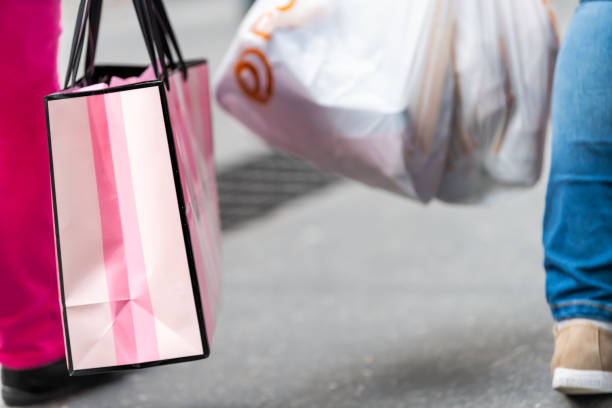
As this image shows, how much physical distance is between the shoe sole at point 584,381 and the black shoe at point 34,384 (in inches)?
36.3

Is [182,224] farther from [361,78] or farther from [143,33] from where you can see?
[361,78]

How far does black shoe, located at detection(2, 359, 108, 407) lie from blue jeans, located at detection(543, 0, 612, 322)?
3.07 ft

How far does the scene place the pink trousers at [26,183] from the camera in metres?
1.47

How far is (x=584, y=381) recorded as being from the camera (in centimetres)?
131

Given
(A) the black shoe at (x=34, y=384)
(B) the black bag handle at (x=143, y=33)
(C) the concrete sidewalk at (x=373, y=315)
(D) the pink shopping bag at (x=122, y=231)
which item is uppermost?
(B) the black bag handle at (x=143, y=33)

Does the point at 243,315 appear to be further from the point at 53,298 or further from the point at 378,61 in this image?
the point at 378,61

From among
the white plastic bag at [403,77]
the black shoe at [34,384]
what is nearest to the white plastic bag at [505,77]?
the white plastic bag at [403,77]

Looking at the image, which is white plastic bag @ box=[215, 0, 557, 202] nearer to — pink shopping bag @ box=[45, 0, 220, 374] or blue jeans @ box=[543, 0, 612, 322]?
blue jeans @ box=[543, 0, 612, 322]

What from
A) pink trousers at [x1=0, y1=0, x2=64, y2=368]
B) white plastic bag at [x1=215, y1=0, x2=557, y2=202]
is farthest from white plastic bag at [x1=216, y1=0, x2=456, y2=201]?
pink trousers at [x1=0, y1=0, x2=64, y2=368]

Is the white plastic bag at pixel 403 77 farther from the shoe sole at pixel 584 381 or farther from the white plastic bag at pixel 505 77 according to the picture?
the shoe sole at pixel 584 381

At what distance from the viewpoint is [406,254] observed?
2742 millimetres

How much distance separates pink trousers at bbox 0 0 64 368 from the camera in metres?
1.47

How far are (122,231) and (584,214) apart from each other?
28.0 inches

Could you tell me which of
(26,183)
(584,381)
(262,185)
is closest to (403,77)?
(584,381)
